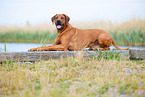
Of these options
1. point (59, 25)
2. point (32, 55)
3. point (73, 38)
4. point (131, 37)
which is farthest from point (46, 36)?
point (32, 55)

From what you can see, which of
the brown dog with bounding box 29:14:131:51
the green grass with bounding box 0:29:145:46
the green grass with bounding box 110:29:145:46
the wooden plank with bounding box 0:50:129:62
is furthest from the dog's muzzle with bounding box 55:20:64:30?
the green grass with bounding box 110:29:145:46

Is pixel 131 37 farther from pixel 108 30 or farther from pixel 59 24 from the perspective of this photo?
pixel 59 24

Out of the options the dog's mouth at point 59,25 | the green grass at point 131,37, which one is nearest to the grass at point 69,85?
the dog's mouth at point 59,25

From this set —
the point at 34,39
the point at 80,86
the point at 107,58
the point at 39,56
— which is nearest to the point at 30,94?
the point at 80,86

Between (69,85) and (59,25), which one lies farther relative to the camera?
(59,25)

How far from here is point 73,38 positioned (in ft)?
23.0

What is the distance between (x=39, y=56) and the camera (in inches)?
258

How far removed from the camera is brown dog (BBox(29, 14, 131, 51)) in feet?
22.1

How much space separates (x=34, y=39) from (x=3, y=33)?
2.62 m

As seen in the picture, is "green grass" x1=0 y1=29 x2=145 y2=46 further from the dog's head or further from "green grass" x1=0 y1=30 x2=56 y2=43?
the dog's head

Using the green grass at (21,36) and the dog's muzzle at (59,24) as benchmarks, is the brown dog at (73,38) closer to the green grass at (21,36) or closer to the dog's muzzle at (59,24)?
the dog's muzzle at (59,24)

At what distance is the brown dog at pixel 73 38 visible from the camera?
22.1 feet

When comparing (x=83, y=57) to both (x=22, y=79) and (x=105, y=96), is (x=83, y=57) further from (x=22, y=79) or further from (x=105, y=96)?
(x=105, y=96)

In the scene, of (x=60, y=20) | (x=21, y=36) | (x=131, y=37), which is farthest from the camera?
(x=21, y=36)
